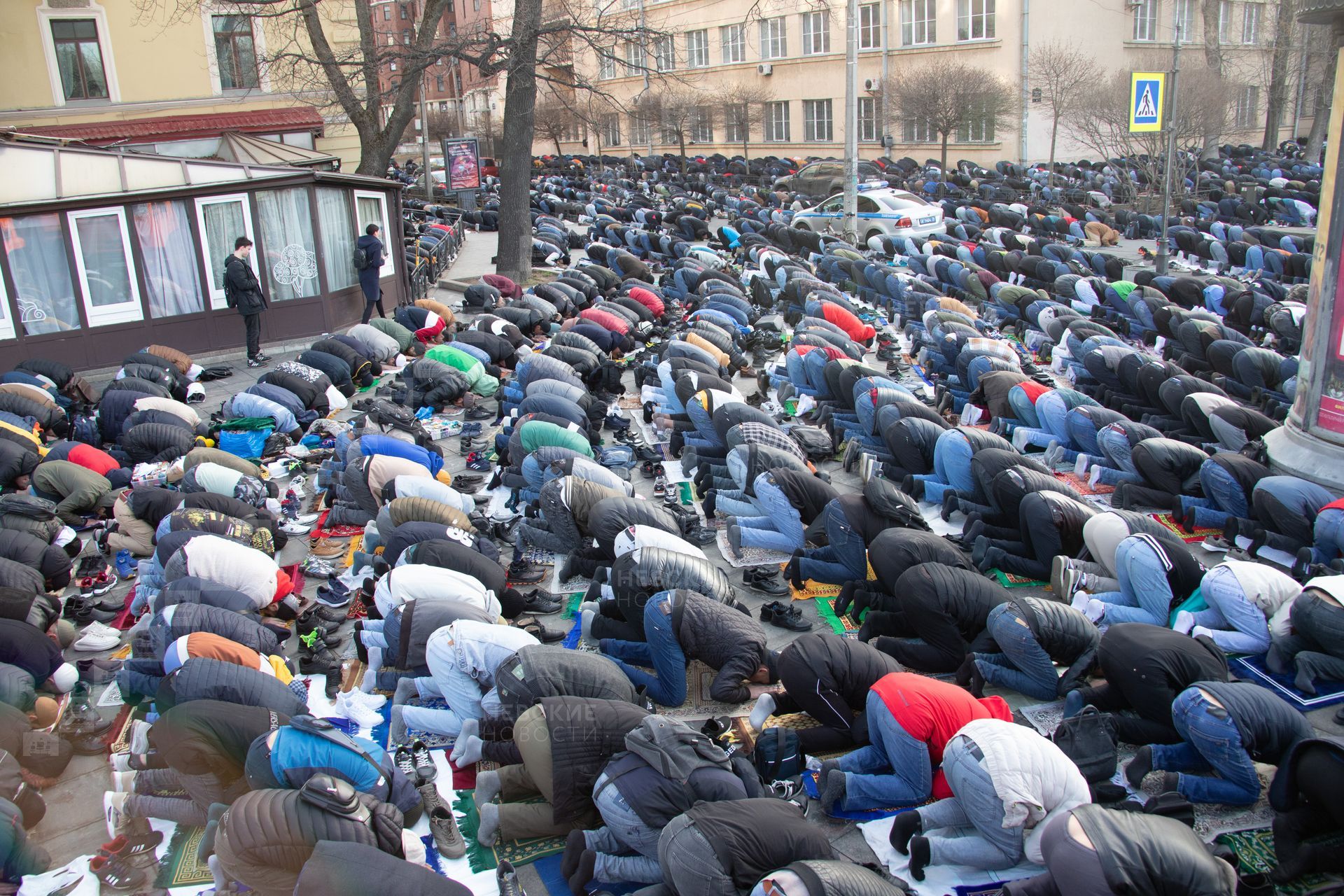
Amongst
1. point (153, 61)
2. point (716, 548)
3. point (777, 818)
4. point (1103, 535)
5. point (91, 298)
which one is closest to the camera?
point (777, 818)

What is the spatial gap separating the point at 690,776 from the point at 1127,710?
2.85 m

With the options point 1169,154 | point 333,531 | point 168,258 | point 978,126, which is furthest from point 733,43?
point 333,531

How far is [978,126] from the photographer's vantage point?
36.4m

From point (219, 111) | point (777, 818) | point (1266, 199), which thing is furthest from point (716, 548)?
point (219, 111)

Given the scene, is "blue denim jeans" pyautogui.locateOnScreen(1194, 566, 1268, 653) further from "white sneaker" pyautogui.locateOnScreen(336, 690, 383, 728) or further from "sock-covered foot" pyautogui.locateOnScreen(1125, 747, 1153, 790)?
"white sneaker" pyautogui.locateOnScreen(336, 690, 383, 728)

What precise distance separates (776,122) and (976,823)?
46952 millimetres

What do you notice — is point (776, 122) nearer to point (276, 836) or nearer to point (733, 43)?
point (733, 43)

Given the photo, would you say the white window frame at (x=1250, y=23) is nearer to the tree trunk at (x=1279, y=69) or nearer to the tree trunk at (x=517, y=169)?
the tree trunk at (x=1279, y=69)

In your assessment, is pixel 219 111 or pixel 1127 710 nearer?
pixel 1127 710

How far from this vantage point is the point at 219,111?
2914cm

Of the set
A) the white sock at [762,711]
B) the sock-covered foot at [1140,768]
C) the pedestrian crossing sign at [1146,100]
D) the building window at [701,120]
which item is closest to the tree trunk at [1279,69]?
the pedestrian crossing sign at [1146,100]

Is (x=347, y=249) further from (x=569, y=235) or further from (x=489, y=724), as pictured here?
(x=489, y=724)

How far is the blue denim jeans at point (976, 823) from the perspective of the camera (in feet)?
16.6

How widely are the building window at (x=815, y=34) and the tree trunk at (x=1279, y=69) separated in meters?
17.0
